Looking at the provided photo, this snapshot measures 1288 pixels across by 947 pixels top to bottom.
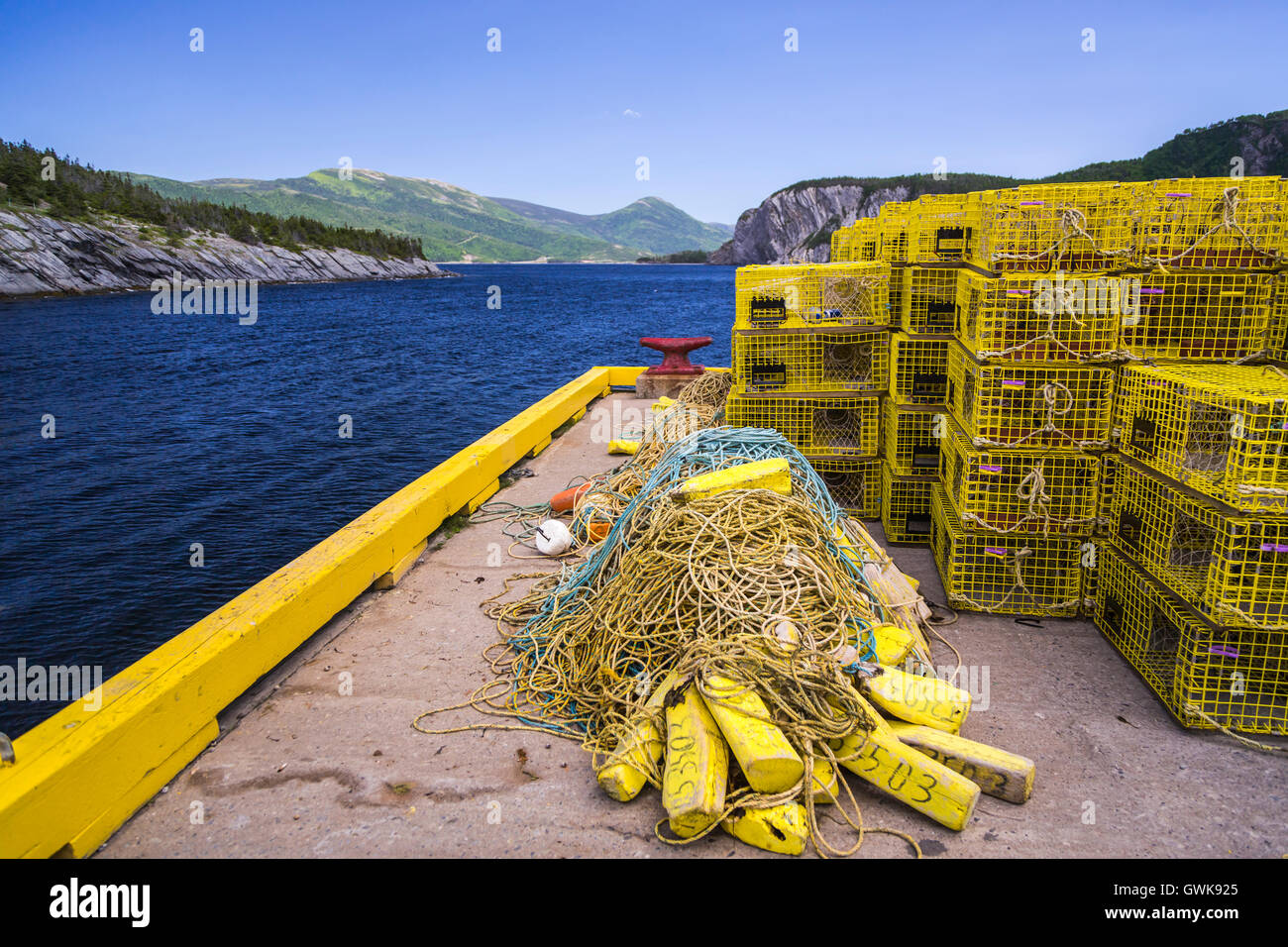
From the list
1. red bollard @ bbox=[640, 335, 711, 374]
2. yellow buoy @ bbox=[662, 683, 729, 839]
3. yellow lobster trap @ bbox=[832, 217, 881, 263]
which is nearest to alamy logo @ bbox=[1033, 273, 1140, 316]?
yellow lobster trap @ bbox=[832, 217, 881, 263]

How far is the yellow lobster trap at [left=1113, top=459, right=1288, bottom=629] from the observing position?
12.2 ft

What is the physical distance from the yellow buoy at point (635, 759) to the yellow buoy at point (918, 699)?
1067mm

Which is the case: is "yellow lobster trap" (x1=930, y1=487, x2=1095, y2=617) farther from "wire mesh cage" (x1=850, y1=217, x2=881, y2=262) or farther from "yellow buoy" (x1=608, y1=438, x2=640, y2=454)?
"yellow buoy" (x1=608, y1=438, x2=640, y2=454)

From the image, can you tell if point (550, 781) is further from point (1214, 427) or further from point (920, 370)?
point (920, 370)

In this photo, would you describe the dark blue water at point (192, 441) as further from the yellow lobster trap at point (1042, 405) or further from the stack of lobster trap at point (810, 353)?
the yellow lobster trap at point (1042, 405)

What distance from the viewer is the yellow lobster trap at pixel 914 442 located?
6574 mm

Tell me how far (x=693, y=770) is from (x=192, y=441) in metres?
19.8

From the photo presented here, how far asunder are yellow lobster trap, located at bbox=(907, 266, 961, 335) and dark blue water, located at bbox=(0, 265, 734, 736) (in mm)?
8491

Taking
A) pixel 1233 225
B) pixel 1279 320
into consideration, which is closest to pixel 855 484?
pixel 1279 320
